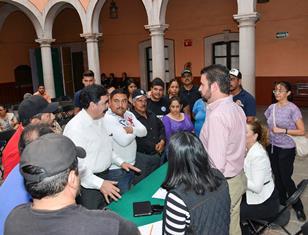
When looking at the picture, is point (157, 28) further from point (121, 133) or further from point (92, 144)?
point (92, 144)

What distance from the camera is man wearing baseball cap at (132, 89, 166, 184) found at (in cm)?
417

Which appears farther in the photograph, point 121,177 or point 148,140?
point 148,140

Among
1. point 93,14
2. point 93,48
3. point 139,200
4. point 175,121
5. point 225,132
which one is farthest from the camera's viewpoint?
point 93,48

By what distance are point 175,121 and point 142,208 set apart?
2.21 metres

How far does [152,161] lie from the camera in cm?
423

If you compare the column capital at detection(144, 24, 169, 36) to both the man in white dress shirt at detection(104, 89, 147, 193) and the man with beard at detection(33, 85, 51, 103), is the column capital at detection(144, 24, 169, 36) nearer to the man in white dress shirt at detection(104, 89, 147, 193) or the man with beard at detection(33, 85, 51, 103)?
the man with beard at detection(33, 85, 51, 103)

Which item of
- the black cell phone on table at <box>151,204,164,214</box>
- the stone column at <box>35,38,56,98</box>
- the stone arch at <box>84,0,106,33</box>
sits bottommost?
the black cell phone on table at <box>151,204,164,214</box>

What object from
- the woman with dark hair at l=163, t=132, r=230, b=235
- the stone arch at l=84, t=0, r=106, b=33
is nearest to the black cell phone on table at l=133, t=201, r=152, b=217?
the woman with dark hair at l=163, t=132, r=230, b=235

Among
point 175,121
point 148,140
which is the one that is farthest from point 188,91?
point 148,140

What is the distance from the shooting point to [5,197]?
1.94 meters

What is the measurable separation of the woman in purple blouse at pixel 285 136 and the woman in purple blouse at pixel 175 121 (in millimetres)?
1186

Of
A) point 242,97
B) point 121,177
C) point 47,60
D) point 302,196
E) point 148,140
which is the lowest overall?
point 302,196

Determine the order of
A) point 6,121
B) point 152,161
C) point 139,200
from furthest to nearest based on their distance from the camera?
point 6,121 < point 152,161 < point 139,200

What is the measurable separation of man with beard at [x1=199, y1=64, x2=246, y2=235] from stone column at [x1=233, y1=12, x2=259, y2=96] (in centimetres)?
565
